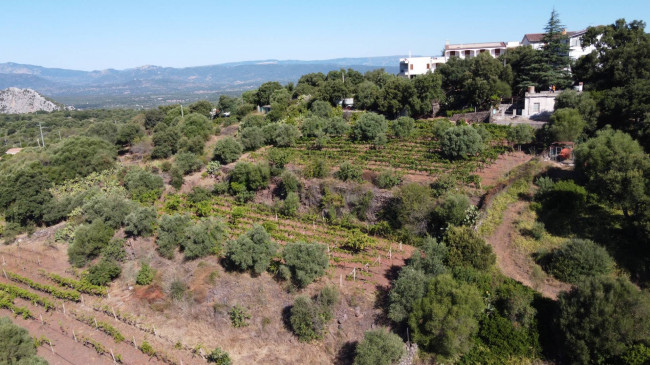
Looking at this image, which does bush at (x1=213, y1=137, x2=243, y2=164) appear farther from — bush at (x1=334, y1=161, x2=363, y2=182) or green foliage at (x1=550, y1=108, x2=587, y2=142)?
green foliage at (x1=550, y1=108, x2=587, y2=142)

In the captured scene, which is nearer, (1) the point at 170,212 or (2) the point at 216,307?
(2) the point at 216,307

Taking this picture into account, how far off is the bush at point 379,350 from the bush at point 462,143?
18.9 m

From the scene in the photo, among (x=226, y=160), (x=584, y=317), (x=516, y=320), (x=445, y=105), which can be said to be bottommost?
(x=516, y=320)

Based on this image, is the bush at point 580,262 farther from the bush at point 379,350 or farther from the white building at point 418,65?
the white building at point 418,65

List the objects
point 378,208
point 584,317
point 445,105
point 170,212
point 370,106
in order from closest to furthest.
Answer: point 584,317 < point 378,208 < point 170,212 < point 445,105 < point 370,106

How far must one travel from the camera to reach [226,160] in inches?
1505

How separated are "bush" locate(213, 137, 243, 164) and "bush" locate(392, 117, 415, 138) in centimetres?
1525

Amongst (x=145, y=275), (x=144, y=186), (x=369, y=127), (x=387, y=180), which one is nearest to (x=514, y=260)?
(x=387, y=180)

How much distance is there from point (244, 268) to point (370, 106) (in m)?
30.7

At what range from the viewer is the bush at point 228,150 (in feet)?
125

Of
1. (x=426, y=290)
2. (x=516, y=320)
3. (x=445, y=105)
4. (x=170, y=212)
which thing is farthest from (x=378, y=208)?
(x=445, y=105)

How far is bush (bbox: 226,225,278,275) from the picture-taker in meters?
22.5

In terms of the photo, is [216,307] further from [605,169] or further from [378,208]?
[605,169]

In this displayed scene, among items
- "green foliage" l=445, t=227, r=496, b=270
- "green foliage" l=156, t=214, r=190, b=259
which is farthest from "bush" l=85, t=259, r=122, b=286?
"green foliage" l=445, t=227, r=496, b=270
